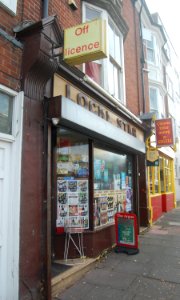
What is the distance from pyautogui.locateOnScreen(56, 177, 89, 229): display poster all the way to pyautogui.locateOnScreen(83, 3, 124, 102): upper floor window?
293 centimetres

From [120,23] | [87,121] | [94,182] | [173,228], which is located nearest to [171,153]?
[173,228]

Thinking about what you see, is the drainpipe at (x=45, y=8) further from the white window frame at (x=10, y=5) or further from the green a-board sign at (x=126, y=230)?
the green a-board sign at (x=126, y=230)

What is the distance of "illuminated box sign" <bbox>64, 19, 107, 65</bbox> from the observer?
14.6ft

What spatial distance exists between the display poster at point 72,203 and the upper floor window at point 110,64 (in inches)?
115

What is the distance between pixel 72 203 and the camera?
623 centimetres

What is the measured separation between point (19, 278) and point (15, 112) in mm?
2414

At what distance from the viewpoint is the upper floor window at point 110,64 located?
7.59 meters

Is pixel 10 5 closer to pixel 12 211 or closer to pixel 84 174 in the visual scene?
pixel 12 211

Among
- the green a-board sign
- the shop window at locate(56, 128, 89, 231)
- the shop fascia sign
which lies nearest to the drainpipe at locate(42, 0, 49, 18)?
the shop window at locate(56, 128, 89, 231)

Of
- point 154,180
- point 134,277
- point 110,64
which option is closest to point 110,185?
point 134,277

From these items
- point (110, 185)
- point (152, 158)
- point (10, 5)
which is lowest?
point (110, 185)

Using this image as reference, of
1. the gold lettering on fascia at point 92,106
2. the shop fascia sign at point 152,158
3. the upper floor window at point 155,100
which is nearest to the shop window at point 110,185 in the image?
the gold lettering on fascia at point 92,106

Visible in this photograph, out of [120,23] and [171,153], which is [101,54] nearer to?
[120,23]

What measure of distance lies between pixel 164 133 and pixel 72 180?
6591 mm
